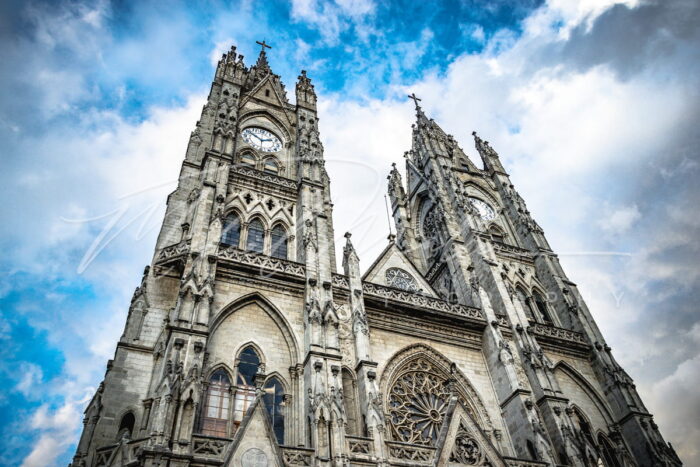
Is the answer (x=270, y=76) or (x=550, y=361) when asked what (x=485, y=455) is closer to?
(x=550, y=361)

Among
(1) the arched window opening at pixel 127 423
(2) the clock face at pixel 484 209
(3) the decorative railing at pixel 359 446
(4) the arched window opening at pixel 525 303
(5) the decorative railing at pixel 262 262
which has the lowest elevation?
(3) the decorative railing at pixel 359 446

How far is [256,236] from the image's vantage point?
19016 millimetres

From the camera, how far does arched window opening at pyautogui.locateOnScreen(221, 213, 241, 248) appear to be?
18.2 meters

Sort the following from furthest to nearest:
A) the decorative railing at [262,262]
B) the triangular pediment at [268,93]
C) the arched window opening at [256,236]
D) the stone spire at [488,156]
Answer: the stone spire at [488,156] → the triangular pediment at [268,93] → the arched window opening at [256,236] → the decorative railing at [262,262]

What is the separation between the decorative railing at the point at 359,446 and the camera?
1258 cm

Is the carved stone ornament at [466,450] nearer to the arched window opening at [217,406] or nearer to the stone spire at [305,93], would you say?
the arched window opening at [217,406]

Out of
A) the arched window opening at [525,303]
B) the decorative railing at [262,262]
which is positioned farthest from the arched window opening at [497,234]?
the decorative railing at [262,262]

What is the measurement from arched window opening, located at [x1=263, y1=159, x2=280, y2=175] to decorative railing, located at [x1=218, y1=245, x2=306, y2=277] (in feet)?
21.2

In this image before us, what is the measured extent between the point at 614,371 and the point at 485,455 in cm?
876

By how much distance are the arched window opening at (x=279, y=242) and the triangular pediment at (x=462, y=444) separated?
27.1ft

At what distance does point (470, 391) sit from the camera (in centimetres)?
1727

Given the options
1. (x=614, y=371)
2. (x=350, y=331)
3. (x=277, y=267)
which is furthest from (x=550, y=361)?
(x=277, y=267)


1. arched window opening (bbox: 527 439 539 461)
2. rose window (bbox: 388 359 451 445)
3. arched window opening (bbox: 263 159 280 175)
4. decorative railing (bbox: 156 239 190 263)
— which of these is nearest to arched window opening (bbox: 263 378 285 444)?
rose window (bbox: 388 359 451 445)

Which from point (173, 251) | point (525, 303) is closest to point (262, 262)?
point (173, 251)
